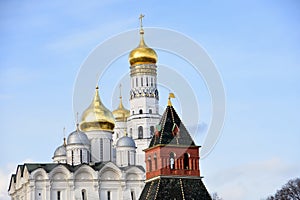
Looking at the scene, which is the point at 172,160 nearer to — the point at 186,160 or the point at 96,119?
the point at 186,160

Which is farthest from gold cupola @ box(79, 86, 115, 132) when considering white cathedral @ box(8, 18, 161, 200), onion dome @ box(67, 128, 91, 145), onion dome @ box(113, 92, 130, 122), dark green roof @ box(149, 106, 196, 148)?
dark green roof @ box(149, 106, 196, 148)

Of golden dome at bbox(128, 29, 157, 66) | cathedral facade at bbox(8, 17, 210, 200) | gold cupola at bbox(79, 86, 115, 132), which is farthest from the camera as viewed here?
golden dome at bbox(128, 29, 157, 66)

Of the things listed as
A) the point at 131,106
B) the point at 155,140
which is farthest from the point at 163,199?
the point at 131,106

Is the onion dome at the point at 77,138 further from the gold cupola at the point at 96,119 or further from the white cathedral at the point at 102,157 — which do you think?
the gold cupola at the point at 96,119

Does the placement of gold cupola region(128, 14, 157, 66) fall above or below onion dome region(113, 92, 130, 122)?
above

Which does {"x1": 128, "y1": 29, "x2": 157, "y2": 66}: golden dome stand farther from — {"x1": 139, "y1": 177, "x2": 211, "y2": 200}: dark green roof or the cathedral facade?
{"x1": 139, "y1": 177, "x2": 211, "y2": 200}: dark green roof

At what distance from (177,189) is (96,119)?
28508mm

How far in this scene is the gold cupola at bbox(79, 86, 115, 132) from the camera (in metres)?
65.6

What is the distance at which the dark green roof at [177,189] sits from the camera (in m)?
37.5

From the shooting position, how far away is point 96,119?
6562 centimetres

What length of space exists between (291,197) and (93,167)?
1605 centimetres

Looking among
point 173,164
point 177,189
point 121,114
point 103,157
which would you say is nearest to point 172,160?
point 173,164

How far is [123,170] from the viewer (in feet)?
201

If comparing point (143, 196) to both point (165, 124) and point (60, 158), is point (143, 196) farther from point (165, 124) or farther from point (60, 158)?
point (60, 158)
